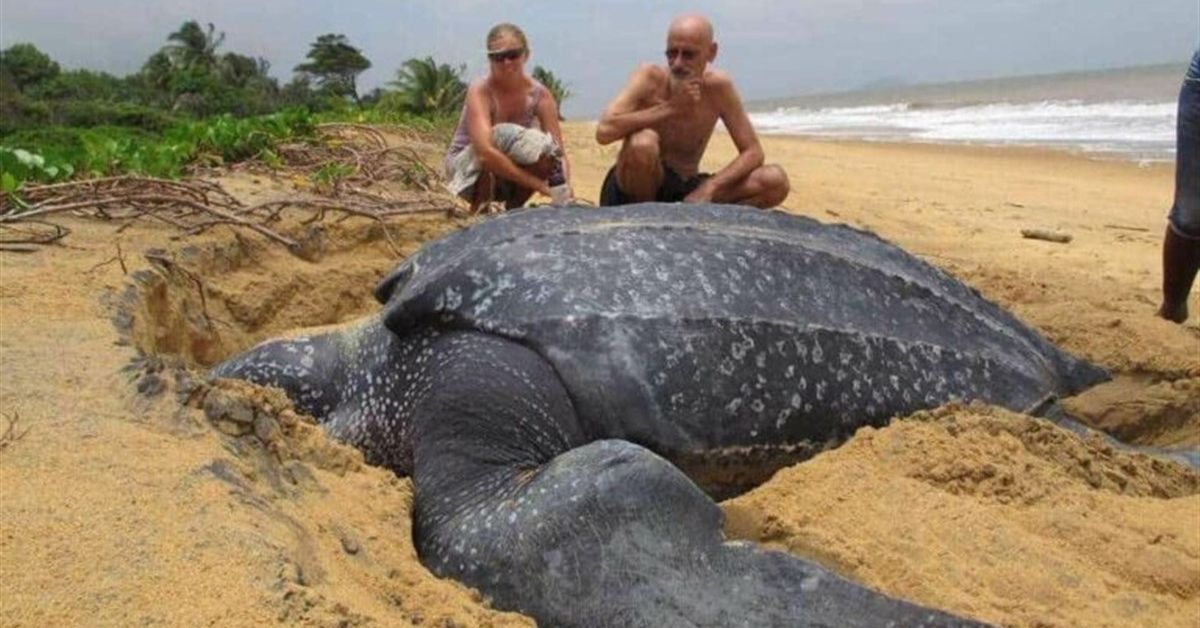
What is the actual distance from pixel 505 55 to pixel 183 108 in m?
31.2

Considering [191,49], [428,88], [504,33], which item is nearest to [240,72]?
[191,49]

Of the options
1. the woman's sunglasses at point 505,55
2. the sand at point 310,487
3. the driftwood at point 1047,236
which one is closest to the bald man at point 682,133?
the woman's sunglasses at point 505,55

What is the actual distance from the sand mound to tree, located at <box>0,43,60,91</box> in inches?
1465

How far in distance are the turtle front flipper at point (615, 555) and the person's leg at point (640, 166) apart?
2017 mm

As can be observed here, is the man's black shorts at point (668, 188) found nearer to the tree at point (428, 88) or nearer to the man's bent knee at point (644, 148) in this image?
the man's bent knee at point (644, 148)

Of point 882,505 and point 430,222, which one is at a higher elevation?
point 430,222

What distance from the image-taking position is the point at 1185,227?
3.39 meters

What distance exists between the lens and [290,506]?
1438 millimetres

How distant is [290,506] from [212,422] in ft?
0.72

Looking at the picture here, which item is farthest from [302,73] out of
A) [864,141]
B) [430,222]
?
[430,222]

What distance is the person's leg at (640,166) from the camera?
3547 mm

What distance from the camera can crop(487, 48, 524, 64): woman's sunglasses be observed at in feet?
14.0

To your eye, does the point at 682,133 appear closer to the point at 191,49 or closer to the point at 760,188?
the point at 760,188

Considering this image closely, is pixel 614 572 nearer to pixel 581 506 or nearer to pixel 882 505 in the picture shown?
pixel 581 506
